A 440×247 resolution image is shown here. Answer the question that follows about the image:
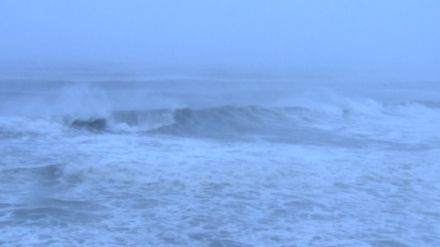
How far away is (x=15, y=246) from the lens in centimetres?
613

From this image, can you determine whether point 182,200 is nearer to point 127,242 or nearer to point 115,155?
point 127,242

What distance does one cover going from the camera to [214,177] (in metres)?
9.39

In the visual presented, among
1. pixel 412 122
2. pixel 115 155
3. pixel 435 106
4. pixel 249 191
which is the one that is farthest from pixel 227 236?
pixel 435 106

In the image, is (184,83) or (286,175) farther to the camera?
(184,83)

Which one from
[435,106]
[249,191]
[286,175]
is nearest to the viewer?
[249,191]

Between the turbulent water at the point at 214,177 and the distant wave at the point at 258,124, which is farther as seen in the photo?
the distant wave at the point at 258,124

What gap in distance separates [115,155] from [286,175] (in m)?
3.44

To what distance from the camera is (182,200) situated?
26.4ft

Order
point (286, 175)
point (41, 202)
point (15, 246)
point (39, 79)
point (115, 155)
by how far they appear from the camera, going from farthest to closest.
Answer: point (39, 79) → point (115, 155) → point (286, 175) → point (41, 202) → point (15, 246)

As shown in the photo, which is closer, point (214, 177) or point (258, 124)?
point (214, 177)

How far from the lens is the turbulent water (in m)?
6.75

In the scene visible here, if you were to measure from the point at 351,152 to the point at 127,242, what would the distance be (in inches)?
266

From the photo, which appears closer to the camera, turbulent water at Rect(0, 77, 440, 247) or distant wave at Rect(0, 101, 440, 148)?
turbulent water at Rect(0, 77, 440, 247)

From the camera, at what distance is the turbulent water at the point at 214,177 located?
675 cm
